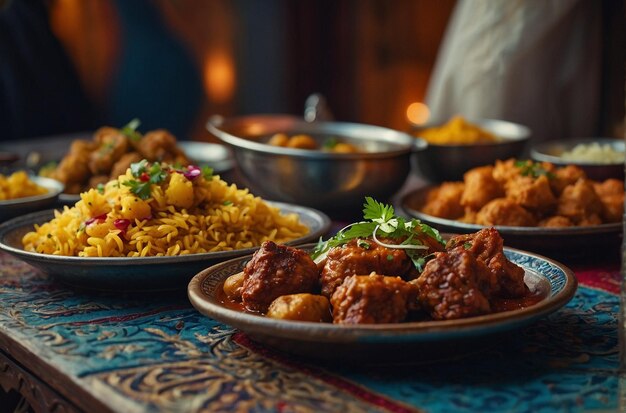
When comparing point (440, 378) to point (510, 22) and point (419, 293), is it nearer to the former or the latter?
point (419, 293)

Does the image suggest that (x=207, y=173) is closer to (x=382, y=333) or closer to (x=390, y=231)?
(x=390, y=231)

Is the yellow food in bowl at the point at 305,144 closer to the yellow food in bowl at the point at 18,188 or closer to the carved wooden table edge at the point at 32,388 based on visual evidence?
the yellow food in bowl at the point at 18,188

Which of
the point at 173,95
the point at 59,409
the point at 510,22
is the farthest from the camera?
the point at 173,95

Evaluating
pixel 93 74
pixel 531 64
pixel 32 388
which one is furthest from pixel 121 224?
pixel 93 74

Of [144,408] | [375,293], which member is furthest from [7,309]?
[375,293]

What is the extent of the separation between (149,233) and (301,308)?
705mm

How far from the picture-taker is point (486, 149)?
3488 mm

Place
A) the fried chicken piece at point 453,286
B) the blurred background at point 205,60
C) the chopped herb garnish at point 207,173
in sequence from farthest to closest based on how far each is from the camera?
the blurred background at point 205,60
the chopped herb garnish at point 207,173
the fried chicken piece at point 453,286

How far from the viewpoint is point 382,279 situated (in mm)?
1617

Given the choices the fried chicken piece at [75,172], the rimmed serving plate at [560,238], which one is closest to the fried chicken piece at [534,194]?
the rimmed serving plate at [560,238]

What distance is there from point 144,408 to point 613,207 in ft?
6.02

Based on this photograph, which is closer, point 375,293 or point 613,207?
point 375,293

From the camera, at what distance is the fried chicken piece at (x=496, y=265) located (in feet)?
5.75

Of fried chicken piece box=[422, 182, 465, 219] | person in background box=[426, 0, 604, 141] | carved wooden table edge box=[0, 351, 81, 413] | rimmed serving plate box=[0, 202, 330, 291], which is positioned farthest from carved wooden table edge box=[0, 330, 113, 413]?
person in background box=[426, 0, 604, 141]
